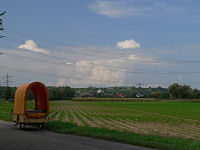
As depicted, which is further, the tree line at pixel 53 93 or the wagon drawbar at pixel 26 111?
the tree line at pixel 53 93

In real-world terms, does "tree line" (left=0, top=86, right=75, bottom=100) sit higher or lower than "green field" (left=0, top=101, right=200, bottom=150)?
higher

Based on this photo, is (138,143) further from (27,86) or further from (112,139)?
Answer: (27,86)

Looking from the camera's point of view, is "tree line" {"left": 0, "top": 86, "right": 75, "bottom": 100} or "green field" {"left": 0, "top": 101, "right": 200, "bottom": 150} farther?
"tree line" {"left": 0, "top": 86, "right": 75, "bottom": 100}

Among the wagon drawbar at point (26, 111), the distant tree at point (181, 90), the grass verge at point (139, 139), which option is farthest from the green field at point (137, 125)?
the distant tree at point (181, 90)

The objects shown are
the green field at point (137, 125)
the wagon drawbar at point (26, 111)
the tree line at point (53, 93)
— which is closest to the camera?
the green field at point (137, 125)

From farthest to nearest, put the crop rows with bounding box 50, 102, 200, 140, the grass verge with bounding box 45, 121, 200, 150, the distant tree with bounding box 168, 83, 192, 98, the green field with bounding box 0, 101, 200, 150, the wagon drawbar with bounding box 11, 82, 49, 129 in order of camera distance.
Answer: the distant tree with bounding box 168, 83, 192, 98, the crop rows with bounding box 50, 102, 200, 140, the wagon drawbar with bounding box 11, 82, 49, 129, the green field with bounding box 0, 101, 200, 150, the grass verge with bounding box 45, 121, 200, 150

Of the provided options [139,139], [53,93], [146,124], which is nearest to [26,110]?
[139,139]

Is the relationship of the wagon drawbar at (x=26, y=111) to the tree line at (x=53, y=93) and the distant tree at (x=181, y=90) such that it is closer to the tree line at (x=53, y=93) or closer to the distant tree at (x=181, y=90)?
the tree line at (x=53, y=93)

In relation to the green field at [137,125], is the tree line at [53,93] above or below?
above

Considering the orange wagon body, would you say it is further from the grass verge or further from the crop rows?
the crop rows

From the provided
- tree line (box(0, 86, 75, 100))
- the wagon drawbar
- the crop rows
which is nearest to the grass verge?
the wagon drawbar

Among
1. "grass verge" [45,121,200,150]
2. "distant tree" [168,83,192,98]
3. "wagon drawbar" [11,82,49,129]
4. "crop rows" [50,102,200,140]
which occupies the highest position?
"distant tree" [168,83,192,98]

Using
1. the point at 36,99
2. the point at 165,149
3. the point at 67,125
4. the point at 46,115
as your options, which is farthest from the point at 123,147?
the point at 36,99

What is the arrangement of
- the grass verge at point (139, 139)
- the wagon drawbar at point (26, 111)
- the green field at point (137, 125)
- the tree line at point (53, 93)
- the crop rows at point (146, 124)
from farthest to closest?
1. the tree line at point (53, 93)
2. the crop rows at point (146, 124)
3. the wagon drawbar at point (26, 111)
4. the green field at point (137, 125)
5. the grass verge at point (139, 139)
